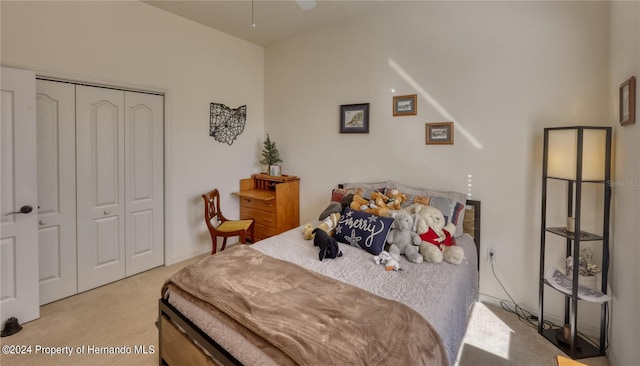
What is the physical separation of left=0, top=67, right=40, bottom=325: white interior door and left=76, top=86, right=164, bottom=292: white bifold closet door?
0.44 metres

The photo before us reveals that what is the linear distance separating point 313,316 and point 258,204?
273cm

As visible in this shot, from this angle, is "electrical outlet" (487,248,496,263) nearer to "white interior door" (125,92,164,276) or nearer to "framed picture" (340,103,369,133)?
"framed picture" (340,103,369,133)

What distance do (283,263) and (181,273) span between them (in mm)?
646

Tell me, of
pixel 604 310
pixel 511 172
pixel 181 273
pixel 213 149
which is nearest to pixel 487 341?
pixel 604 310

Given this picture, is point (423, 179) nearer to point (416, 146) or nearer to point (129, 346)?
point (416, 146)

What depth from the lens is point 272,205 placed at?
3.77 metres

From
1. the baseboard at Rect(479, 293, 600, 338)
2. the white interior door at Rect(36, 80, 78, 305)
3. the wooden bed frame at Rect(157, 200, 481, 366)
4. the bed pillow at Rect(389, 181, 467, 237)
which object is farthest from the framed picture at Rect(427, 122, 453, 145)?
the white interior door at Rect(36, 80, 78, 305)

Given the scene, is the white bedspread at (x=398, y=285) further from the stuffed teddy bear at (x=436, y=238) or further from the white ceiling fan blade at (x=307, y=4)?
the white ceiling fan blade at (x=307, y=4)

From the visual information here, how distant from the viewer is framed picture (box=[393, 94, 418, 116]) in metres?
2.96

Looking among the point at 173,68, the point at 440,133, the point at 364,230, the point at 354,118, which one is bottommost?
the point at 364,230

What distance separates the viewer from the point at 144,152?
321 cm

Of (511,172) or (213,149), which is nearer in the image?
(511,172)

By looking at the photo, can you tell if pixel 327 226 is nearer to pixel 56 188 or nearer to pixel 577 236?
pixel 577 236

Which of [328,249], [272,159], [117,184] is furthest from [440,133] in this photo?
[117,184]
